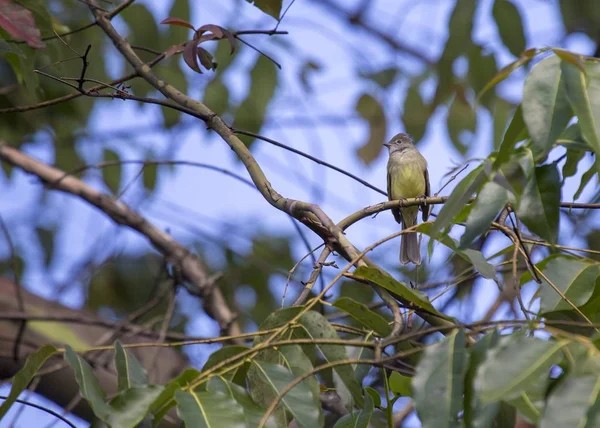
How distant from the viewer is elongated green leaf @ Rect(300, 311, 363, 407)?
2.15 m

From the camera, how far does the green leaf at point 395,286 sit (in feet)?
7.11

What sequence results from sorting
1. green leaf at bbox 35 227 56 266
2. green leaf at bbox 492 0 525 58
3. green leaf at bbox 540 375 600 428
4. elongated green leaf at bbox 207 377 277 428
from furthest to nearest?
green leaf at bbox 35 227 56 266
green leaf at bbox 492 0 525 58
elongated green leaf at bbox 207 377 277 428
green leaf at bbox 540 375 600 428

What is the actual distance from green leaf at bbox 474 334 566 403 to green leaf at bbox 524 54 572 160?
0.42 m

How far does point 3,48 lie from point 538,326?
200 cm

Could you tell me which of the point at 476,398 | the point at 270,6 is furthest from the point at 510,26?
the point at 476,398

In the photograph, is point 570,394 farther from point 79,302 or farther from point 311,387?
point 79,302

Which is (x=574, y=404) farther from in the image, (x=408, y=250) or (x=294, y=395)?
(x=408, y=250)

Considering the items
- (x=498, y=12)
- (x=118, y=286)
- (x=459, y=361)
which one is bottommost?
(x=459, y=361)

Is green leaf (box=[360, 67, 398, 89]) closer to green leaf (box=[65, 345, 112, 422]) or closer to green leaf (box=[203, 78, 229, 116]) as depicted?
green leaf (box=[203, 78, 229, 116])

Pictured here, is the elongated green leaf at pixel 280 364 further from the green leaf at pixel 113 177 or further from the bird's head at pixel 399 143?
the bird's head at pixel 399 143

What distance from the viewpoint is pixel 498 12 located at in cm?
430

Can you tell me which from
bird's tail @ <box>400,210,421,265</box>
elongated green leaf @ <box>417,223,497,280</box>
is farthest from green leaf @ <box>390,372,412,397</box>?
bird's tail @ <box>400,210,421,265</box>

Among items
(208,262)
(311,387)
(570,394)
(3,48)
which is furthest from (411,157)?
(570,394)

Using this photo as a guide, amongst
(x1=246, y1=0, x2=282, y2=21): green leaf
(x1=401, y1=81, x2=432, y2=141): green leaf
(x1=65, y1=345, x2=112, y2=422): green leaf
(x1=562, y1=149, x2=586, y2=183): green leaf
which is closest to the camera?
(x1=65, y1=345, x2=112, y2=422): green leaf
